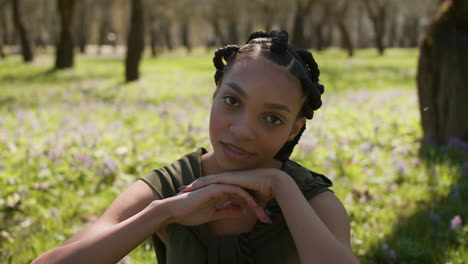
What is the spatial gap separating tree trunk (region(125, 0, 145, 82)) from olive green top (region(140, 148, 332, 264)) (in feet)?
44.1

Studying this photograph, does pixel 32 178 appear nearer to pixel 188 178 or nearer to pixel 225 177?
pixel 188 178

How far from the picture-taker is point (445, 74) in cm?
580

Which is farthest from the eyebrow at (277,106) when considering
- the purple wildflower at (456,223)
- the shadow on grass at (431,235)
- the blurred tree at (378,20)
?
the blurred tree at (378,20)

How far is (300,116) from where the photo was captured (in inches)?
89.7

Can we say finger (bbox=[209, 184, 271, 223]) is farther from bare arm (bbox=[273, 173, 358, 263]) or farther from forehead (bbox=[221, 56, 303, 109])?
forehead (bbox=[221, 56, 303, 109])

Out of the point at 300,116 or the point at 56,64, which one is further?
the point at 56,64

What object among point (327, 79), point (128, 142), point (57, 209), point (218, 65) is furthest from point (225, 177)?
point (327, 79)

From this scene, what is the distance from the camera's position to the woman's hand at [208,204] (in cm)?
200

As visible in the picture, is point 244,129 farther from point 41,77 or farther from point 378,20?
point 378,20

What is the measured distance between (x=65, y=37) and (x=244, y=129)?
20.0m

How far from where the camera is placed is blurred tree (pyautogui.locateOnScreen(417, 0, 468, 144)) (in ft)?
18.9

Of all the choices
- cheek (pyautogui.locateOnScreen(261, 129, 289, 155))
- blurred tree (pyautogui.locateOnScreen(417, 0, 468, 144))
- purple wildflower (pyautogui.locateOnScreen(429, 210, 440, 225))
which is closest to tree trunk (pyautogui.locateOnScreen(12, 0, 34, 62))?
blurred tree (pyautogui.locateOnScreen(417, 0, 468, 144))

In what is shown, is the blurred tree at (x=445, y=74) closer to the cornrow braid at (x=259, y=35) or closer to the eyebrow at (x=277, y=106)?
the cornrow braid at (x=259, y=35)

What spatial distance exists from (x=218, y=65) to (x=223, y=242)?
90 cm
